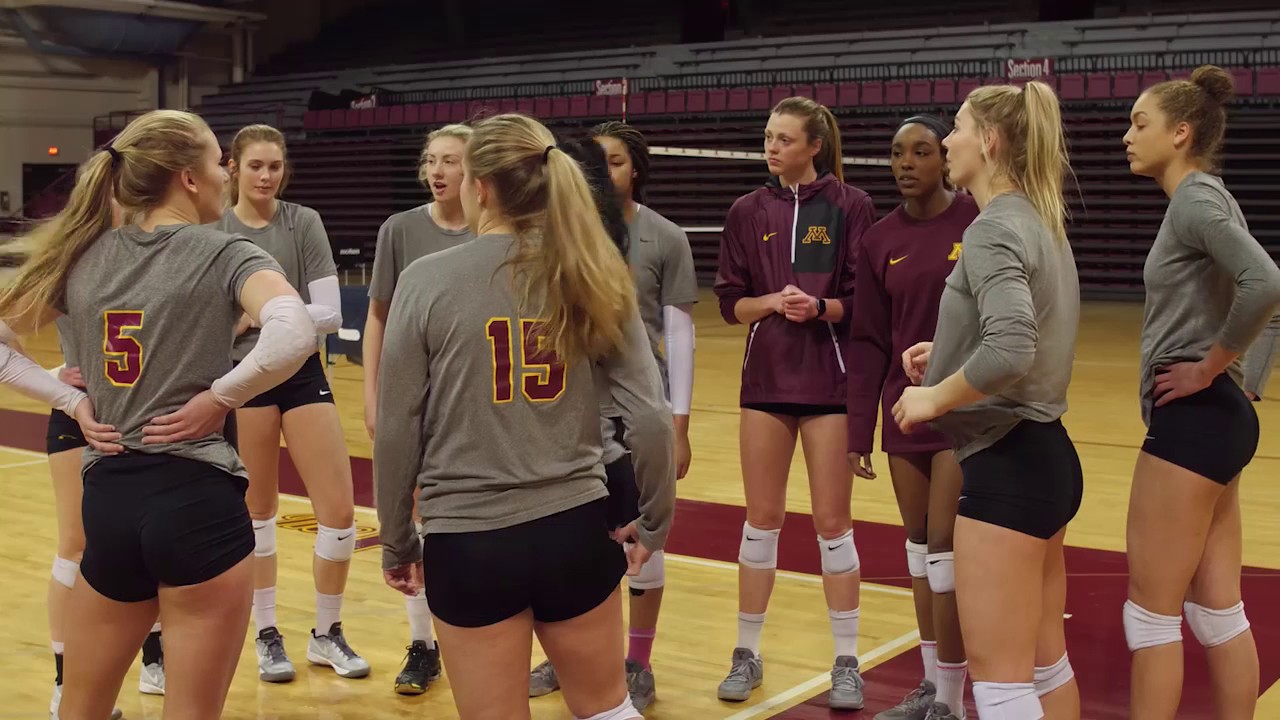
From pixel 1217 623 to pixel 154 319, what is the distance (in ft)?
7.61

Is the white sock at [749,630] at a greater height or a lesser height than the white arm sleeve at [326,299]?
lesser

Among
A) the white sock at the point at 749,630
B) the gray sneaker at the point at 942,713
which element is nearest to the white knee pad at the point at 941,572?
the gray sneaker at the point at 942,713

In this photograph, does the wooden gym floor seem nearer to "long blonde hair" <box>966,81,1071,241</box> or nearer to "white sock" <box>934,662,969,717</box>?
"white sock" <box>934,662,969,717</box>

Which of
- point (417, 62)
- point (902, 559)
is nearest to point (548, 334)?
point (902, 559)

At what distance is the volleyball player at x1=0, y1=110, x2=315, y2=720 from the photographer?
2314 millimetres

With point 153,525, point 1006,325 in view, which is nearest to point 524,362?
point 153,525

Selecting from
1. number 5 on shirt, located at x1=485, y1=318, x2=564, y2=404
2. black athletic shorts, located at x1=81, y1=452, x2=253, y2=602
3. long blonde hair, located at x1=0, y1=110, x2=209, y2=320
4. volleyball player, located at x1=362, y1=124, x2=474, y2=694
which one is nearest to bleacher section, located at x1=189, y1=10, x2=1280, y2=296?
volleyball player, located at x1=362, y1=124, x2=474, y2=694

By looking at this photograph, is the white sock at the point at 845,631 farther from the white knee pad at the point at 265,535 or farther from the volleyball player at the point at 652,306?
the white knee pad at the point at 265,535

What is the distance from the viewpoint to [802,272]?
3734 mm

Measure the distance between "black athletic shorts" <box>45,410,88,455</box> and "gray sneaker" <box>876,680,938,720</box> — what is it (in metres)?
2.14

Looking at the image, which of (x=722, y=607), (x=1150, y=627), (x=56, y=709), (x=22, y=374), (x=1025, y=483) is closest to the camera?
(x=1025, y=483)

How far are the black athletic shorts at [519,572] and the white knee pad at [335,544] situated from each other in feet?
5.99

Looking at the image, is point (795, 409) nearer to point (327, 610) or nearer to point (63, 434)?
point (327, 610)

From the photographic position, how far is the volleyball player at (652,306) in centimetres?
366
